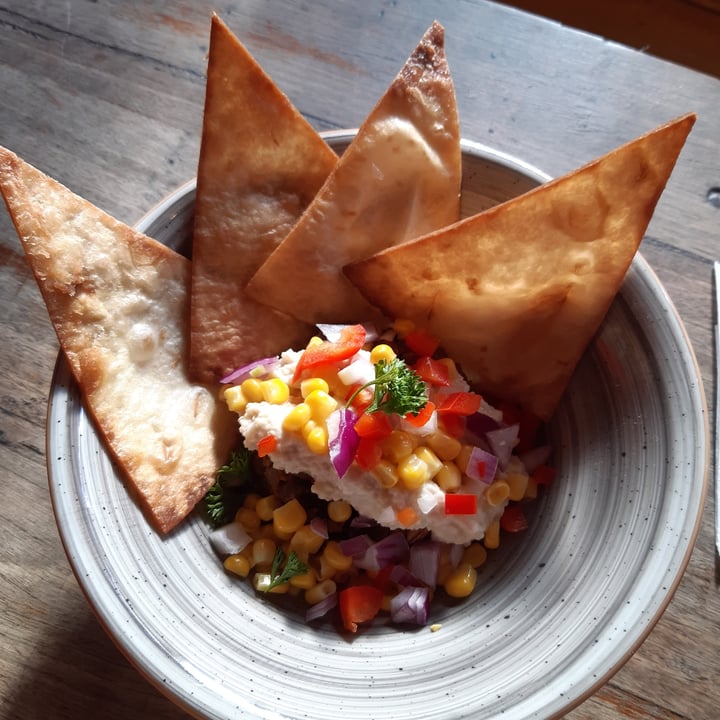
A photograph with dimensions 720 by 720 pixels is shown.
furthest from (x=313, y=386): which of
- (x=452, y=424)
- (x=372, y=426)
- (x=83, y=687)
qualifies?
(x=83, y=687)

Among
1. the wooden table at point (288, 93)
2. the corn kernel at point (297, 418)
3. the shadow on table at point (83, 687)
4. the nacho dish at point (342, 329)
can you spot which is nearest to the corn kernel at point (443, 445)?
the nacho dish at point (342, 329)

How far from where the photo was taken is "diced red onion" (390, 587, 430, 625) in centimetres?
195

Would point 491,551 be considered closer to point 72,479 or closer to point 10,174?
point 72,479

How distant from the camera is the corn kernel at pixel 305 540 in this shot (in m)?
2.00

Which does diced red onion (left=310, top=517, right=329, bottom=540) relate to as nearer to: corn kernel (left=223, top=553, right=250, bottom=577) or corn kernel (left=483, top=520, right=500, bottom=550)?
corn kernel (left=223, top=553, right=250, bottom=577)

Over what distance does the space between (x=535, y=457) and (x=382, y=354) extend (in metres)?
0.54

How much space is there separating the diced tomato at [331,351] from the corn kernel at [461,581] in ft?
2.06

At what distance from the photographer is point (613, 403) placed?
79.3 inches

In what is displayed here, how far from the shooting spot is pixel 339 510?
78.5 inches

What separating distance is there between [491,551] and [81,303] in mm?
1237

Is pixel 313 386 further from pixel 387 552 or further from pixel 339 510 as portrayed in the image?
pixel 387 552

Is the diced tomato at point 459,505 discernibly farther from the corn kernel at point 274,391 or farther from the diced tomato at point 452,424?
the corn kernel at point 274,391

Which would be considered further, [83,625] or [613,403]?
[83,625]

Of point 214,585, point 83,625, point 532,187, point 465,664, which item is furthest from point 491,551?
point 83,625
